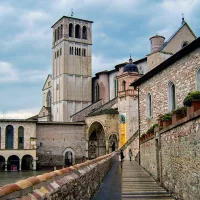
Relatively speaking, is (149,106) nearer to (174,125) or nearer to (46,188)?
(174,125)

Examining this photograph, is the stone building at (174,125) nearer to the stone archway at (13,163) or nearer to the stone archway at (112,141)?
the stone archway at (112,141)

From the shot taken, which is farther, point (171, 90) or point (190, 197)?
point (171, 90)

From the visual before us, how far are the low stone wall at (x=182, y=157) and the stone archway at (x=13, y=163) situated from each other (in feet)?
144

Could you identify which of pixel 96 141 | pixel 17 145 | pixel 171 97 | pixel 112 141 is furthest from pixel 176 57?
pixel 96 141

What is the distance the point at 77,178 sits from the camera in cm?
902

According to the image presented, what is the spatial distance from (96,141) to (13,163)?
1477 cm

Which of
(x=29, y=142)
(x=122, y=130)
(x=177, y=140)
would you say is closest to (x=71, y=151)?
(x=29, y=142)

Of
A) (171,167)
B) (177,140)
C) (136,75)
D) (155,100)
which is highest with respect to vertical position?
(136,75)

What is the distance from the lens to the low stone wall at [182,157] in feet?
32.0

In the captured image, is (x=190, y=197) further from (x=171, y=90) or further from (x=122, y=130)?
(x=122, y=130)

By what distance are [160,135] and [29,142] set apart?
4489 cm

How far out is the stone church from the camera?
178ft

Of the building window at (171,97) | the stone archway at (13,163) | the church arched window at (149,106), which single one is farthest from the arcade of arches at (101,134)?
the building window at (171,97)

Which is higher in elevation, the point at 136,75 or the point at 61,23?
the point at 61,23
